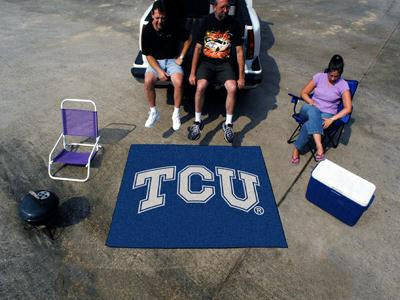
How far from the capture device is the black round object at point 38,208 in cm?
325

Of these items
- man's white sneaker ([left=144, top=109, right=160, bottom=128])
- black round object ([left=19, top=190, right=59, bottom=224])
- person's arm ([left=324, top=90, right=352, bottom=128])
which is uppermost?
person's arm ([left=324, top=90, right=352, bottom=128])

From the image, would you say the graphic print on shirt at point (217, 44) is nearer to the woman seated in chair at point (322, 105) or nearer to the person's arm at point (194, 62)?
the person's arm at point (194, 62)

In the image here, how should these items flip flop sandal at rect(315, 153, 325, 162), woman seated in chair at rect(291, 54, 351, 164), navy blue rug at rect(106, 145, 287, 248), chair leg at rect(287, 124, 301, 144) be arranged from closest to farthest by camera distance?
navy blue rug at rect(106, 145, 287, 248) → woman seated in chair at rect(291, 54, 351, 164) → flip flop sandal at rect(315, 153, 325, 162) → chair leg at rect(287, 124, 301, 144)

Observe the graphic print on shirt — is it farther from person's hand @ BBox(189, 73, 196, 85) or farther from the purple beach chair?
the purple beach chair

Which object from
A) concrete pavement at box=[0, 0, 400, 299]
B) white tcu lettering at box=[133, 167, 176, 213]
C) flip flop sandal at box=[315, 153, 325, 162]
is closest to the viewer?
concrete pavement at box=[0, 0, 400, 299]

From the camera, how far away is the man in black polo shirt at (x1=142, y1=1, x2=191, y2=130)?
4.64 meters

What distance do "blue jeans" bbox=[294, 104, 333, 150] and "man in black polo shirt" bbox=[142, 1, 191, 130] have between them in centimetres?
188

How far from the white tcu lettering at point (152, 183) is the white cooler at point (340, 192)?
1.85 m

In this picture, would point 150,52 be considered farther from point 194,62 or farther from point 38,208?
point 38,208

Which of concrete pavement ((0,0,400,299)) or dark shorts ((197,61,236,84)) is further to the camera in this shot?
dark shorts ((197,61,236,84))

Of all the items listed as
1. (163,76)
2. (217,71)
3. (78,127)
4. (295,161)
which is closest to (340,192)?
(295,161)

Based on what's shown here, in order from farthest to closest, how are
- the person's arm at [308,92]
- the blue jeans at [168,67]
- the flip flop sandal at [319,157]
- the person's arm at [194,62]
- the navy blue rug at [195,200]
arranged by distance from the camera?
the blue jeans at [168,67] < the person's arm at [194,62] < the person's arm at [308,92] < the flip flop sandal at [319,157] < the navy blue rug at [195,200]

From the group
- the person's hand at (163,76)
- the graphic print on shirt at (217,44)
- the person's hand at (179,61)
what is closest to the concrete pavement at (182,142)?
the person's hand at (163,76)

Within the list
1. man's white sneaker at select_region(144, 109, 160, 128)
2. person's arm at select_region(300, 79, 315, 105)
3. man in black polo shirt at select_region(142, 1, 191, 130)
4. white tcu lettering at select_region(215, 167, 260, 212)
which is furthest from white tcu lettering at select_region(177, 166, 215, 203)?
person's arm at select_region(300, 79, 315, 105)
